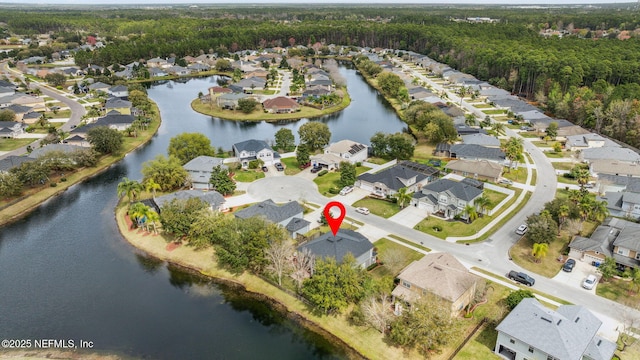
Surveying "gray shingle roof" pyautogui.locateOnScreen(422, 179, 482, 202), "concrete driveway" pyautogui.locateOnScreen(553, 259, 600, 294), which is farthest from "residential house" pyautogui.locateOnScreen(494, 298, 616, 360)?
"gray shingle roof" pyautogui.locateOnScreen(422, 179, 482, 202)

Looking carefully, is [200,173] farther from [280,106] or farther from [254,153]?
[280,106]

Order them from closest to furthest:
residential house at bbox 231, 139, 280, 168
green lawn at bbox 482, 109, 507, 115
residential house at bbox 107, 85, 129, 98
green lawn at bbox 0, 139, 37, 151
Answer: residential house at bbox 231, 139, 280, 168, green lawn at bbox 0, 139, 37, 151, green lawn at bbox 482, 109, 507, 115, residential house at bbox 107, 85, 129, 98

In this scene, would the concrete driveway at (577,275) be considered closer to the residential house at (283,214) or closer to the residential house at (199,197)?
the residential house at (283,214)

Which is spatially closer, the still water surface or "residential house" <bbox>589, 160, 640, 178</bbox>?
the still water surface

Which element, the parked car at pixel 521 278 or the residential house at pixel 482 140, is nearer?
the parked car at pixel 521 278

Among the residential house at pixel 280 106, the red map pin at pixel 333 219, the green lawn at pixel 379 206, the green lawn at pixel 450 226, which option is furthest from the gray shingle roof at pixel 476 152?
the residential house at pixel 280 106

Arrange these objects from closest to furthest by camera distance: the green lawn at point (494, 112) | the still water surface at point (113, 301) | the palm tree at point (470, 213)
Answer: the still water surface at point (113, 301), the palm tree at point (470, 213), the green lawn at point (494, 112)

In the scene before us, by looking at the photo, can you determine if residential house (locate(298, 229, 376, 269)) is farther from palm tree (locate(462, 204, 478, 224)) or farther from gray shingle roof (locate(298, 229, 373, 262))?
palm tree (locate(462, 204, 478, 224))
